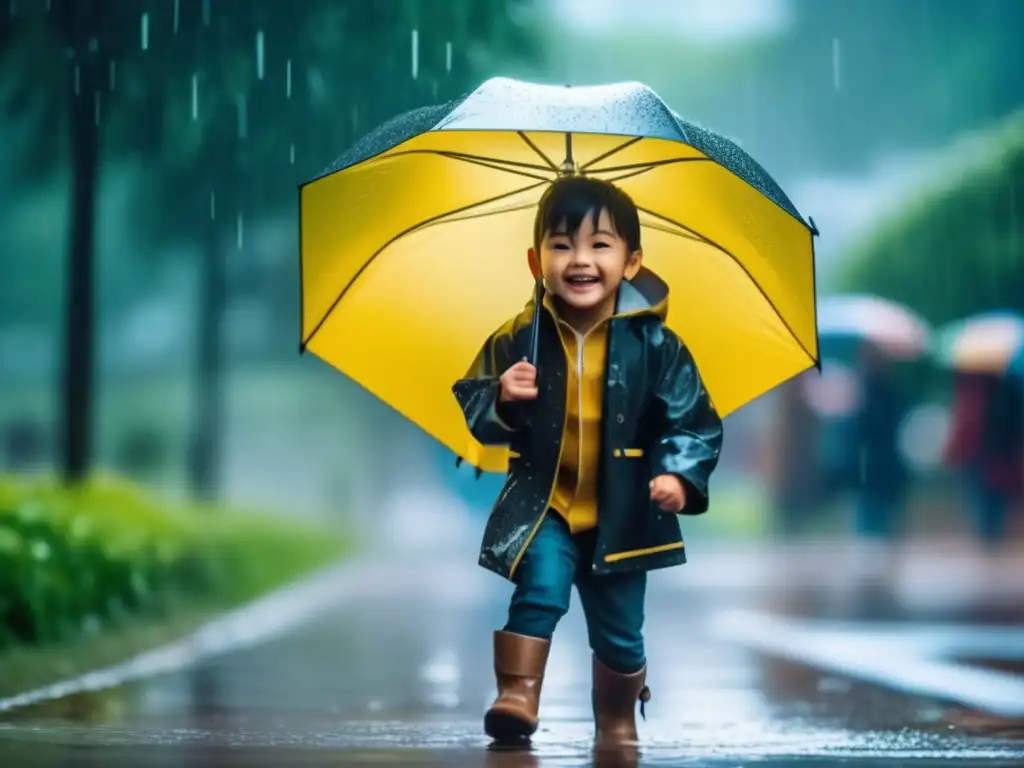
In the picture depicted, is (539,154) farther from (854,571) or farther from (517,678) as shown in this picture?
(854,571)

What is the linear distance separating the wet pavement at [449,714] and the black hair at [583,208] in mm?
1516

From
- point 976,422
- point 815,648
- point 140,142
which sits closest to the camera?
point 815,648

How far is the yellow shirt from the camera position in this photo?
6.72 meters

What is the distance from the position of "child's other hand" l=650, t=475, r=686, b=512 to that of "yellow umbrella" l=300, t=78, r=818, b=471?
0.96m

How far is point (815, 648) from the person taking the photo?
11695 millimetres

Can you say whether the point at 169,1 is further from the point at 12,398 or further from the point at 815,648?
the point at 12,398

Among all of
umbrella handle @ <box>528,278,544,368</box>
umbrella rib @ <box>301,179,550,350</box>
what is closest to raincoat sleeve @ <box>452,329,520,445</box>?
umbrella handle @ <box>528,278,544,368</box>

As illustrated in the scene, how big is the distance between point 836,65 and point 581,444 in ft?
119

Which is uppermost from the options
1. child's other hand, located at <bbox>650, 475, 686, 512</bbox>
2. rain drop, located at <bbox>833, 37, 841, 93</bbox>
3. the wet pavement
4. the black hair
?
rain drop, located at <bbox>833, 37, 841, 93</bbox>

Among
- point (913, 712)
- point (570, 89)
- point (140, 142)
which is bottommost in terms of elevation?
point (913, 712)

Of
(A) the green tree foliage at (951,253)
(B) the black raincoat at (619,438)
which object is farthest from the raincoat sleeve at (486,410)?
(A) the green tree foliage at (951,253)

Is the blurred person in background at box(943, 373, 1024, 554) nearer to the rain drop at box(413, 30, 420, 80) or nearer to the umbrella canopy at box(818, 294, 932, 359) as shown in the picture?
the umbrella canopy at box(818, 294, 932, 359)

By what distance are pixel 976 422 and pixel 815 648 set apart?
43.9ft

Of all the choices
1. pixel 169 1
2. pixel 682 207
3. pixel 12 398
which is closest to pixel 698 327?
pixel 682 207
